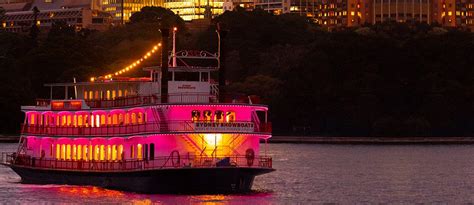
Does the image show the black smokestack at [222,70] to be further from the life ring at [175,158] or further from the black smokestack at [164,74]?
the life ring at [175,158]

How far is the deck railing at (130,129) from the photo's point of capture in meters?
64.3

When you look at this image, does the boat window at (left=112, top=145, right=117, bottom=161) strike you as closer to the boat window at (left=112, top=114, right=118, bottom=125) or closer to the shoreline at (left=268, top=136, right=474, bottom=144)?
the boat window at (left=112, top=114, right=118, bottom=125)

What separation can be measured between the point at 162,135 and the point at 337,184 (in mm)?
22462

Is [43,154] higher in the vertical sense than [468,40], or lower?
lower

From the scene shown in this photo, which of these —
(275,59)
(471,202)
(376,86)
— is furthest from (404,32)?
(471,202)

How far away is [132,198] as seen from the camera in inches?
2579

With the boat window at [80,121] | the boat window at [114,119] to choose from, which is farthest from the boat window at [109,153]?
the boat window at [80,121]

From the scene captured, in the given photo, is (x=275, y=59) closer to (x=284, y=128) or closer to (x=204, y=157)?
(x=284, y=128)

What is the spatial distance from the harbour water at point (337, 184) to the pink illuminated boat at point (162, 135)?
2.73ft

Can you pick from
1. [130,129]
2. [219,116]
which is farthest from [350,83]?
[219,116]

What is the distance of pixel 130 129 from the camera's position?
219 ft

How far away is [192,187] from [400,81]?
99.3m

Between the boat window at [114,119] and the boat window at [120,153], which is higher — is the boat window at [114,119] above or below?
above

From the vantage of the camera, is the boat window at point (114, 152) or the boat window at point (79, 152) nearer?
the boat window at point (114, 152)
